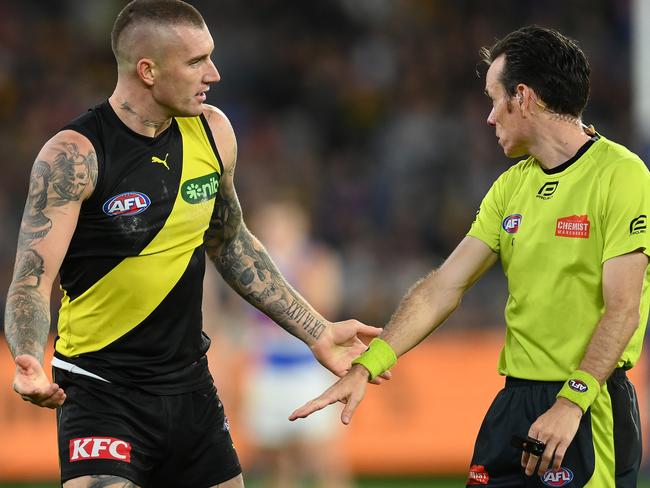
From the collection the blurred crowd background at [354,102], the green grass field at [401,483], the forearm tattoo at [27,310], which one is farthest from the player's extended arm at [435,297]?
the blurred crowd background at [354,102]

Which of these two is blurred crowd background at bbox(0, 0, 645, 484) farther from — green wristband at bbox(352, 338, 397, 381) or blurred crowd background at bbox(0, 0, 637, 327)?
green wristband at bbox(352, 338, 397, 381)

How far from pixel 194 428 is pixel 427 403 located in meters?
6.20

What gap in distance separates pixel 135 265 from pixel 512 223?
5.27 feet

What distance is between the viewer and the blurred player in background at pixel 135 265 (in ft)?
16.6

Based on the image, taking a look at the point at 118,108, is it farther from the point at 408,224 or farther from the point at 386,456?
the point at 408,224

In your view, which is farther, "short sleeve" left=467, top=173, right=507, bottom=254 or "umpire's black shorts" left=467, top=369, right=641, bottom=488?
"short sleeve" left=467, top=173, right=507, bottom=254

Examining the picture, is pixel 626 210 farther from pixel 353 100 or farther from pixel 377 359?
pixel 353 100

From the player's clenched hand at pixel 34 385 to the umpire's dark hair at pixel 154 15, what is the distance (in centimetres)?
151

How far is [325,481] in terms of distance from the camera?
389 inches

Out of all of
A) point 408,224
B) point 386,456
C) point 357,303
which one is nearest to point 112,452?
point 386,456

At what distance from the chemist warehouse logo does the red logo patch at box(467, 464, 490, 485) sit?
1.17m

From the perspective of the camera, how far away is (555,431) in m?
4.77

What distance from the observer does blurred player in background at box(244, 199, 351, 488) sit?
9805mm

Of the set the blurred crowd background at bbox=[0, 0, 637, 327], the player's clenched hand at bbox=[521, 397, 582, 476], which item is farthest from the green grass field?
the player's clenched hand at bbox=[521, 397, 582, 476]
